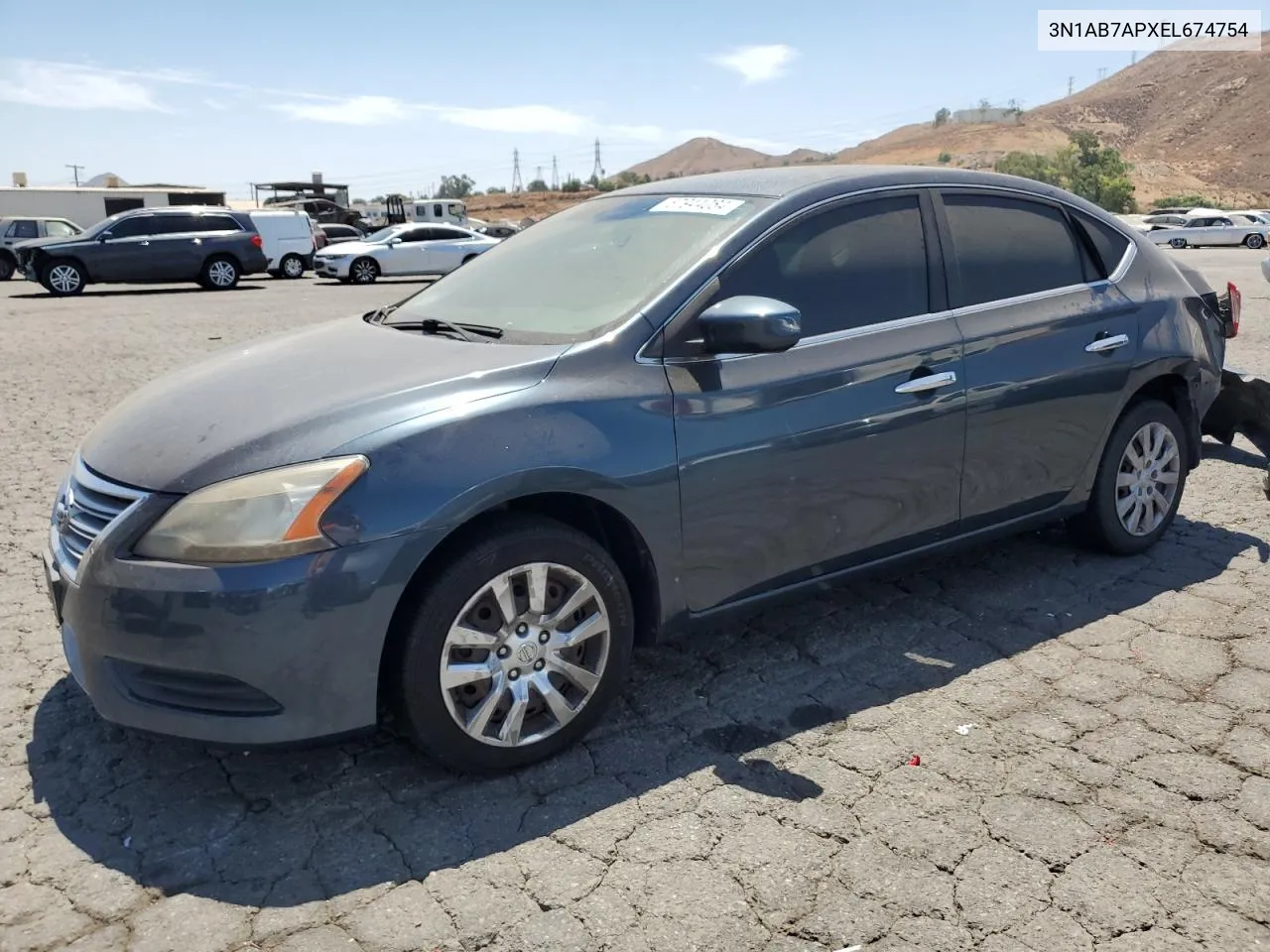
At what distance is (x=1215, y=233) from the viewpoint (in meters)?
40.3

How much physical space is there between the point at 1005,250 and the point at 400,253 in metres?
22.5

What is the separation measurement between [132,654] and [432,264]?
23.9m

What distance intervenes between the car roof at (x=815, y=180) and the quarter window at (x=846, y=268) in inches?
4.3

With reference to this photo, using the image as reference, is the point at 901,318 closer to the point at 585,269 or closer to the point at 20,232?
the point at 585,269

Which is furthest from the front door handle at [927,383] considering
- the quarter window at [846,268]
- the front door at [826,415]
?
the quarter window at [846,268]

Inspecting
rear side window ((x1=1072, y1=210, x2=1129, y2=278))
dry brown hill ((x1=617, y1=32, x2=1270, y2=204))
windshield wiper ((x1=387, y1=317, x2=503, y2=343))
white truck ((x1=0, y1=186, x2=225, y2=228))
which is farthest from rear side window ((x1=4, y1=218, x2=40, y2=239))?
dry brown hill ((x1=617, y1=32, x2=1270, y2=204))

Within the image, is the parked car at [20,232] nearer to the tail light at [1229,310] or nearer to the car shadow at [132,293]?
the car shadow at [132,293]

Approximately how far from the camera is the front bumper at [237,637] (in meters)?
2.66

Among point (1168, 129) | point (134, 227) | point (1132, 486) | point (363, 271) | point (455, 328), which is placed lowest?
point (1132, 486)

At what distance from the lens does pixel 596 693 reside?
3213 millimetres

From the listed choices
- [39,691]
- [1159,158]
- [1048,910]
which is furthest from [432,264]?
[1159,158]

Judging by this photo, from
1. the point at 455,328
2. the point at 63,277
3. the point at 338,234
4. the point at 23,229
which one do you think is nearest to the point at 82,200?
the point at 338,234

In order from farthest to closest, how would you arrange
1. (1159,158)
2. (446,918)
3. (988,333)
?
(1159,158)
(988,333)
(446,918)

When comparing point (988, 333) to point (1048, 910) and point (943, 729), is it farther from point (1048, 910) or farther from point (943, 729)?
point (1048, 910)
